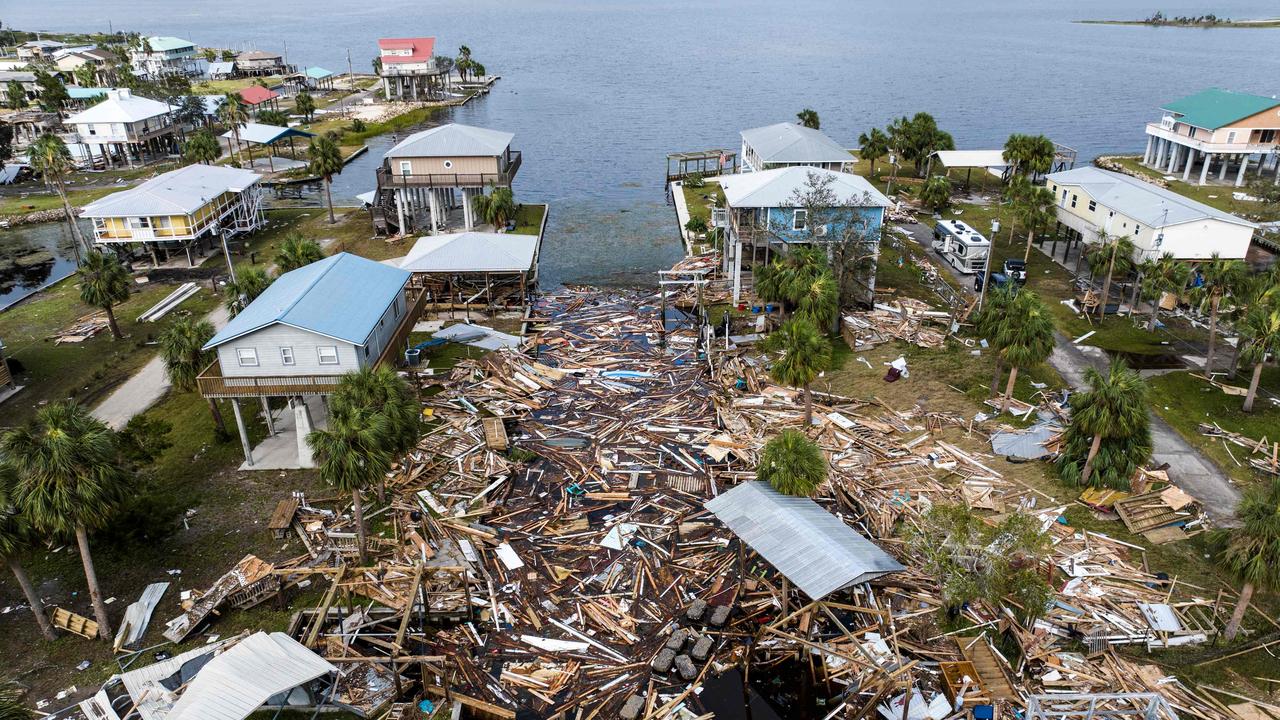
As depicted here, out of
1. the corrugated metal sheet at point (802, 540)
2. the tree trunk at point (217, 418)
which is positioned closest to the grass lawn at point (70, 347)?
the tree trunk at point (217, 418)

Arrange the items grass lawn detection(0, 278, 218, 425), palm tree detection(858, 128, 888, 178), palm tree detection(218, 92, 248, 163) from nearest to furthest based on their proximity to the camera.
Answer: grass lawn detection(0, 278, 218, 425) → palm tree detection(858, 128, 888, 178) → palm tree detection(218, 92, 248, 163)

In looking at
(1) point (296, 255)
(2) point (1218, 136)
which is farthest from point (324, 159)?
(2) point (1218, 136)

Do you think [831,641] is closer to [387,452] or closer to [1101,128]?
[387,452]

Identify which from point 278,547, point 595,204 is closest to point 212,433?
point 278,547

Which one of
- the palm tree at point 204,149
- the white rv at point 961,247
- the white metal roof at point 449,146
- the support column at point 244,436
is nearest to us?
the support column at point 244,436

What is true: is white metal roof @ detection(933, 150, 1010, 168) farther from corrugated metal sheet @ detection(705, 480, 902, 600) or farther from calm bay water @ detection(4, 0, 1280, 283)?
corrugated metal sheet @ detection(705, 480, 902, 600)

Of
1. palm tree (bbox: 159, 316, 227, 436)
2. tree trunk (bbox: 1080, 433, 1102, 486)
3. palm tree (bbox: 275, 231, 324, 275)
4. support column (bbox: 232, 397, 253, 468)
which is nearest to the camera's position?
tree trunk (bbox: 1080, 433, 1102, 486)

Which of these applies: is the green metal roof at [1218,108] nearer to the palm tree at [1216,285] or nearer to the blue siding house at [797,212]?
the palm tree at [1216,285]

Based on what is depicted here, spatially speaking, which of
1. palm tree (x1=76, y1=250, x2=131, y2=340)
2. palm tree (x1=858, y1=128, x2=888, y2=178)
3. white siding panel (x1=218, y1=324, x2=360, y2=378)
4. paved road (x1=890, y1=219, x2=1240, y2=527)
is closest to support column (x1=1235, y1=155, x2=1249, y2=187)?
palm tree (x1=858, y1=128, x2=888, y2=178)
